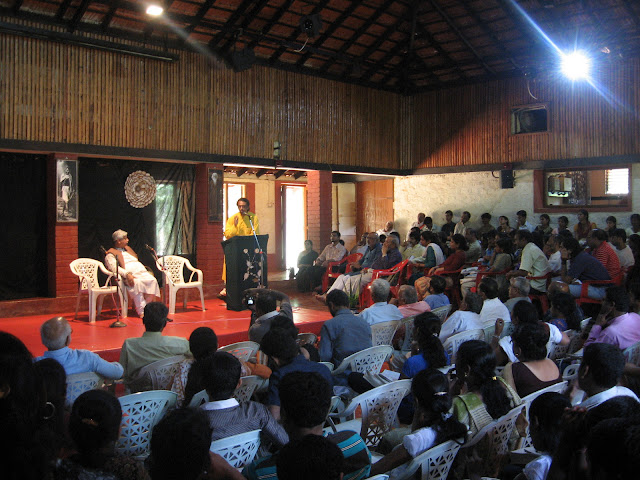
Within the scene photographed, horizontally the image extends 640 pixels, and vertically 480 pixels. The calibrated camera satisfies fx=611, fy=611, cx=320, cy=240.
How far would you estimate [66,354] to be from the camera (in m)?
3.81

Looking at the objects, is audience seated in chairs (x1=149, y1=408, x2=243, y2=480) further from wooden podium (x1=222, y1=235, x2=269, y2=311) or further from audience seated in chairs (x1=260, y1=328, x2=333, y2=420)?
wooden podium (x1=222, y1=235, x2=269, y2=311)

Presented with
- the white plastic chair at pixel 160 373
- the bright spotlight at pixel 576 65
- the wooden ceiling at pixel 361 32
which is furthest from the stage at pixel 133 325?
the bright spotlight at pixel 576 65

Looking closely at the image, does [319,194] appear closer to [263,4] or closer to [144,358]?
[263,4]

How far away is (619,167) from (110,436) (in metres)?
11.7

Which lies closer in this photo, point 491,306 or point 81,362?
point 81,362

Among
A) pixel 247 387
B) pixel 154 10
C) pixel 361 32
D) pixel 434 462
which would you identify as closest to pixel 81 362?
pixel 247 387

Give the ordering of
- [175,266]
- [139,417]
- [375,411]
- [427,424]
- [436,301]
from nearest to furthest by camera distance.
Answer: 1. [427,424]
2. [139,417]
3. [375,411]
4. [436,301]
5. [175,266]

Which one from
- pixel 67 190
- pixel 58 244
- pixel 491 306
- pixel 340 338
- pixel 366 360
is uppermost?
pixel 67 190

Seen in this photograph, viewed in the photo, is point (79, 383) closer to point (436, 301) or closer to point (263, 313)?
point (263, 313)

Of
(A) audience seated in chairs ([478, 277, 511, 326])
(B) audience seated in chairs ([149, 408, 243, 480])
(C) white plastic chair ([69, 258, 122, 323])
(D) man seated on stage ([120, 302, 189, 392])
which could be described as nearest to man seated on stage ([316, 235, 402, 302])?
(C) white plastic chair ([69, 258, 122, 323])

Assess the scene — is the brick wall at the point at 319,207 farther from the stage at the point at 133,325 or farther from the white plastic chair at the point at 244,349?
the white plastic chair at the point at 244,349

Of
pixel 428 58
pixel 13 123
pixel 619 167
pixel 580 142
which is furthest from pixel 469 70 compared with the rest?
pixel 13 123

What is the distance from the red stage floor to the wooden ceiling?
4154mm

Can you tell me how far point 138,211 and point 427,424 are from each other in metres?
8.84
